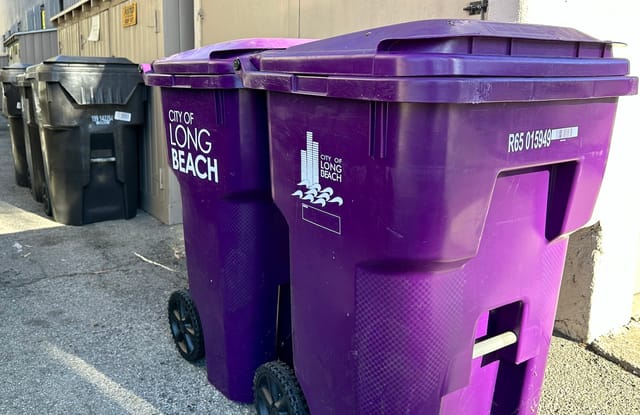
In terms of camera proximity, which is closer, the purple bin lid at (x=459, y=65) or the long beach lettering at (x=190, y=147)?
the purple bin lid at (x=459, y=65)

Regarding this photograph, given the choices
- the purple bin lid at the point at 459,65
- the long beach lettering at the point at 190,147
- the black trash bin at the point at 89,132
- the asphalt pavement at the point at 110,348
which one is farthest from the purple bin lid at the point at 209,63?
the black trash bin at the point at 89,132

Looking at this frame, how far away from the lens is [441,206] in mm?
1601

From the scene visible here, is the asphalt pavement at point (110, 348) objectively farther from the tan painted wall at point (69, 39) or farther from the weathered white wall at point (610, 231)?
the tan painted wall at point (69, 39)

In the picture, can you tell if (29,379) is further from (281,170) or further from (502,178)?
(502,178)

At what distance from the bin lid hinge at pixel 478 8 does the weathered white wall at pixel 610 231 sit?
0.33 meters

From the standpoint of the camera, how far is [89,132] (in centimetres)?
556

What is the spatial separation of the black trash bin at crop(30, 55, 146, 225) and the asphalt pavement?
74cm

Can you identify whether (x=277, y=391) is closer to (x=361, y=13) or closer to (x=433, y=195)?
(x=433, y=195)

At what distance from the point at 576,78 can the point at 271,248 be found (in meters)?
1.32

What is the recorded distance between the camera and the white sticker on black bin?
5629 mm

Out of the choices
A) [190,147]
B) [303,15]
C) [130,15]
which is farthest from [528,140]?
[130,15]

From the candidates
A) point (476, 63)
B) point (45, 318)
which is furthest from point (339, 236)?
point (45, 318)

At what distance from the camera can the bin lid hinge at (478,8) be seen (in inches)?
109

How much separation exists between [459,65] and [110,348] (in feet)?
8.22
